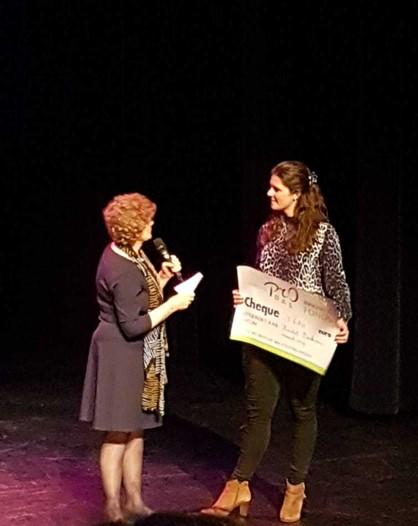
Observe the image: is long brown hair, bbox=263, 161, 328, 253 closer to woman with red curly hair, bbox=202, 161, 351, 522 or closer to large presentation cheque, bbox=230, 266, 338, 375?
woman with red curly hair, bbox=202, 161, 351, 522

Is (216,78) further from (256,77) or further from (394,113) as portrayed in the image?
(394,113)

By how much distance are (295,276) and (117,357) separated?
683 mm

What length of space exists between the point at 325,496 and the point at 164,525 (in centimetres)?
305

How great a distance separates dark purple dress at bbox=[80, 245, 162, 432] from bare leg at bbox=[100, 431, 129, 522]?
0.12 metres

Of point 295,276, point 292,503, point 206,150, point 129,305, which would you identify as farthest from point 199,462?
point 206,150

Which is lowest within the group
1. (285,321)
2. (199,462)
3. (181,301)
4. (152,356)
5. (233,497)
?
(199,462)

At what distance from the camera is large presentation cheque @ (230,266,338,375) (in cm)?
383

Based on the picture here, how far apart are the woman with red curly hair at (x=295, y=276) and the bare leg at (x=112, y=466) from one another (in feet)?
1.23

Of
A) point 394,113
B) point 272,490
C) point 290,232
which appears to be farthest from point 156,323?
point 394,113

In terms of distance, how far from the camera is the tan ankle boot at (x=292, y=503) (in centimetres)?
409

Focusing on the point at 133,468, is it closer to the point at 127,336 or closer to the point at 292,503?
the point at 127,336

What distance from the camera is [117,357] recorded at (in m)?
3.68

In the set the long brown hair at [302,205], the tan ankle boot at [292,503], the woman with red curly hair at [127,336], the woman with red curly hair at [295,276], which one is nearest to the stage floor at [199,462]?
the tan ankle boot at [292,503]

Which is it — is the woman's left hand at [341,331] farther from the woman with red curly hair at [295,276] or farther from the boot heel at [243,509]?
the boot heel at [243,509]
